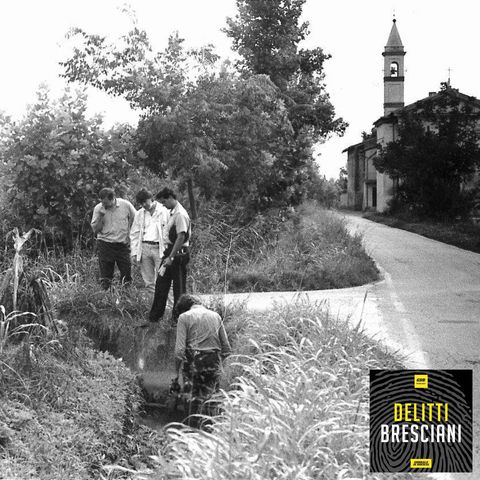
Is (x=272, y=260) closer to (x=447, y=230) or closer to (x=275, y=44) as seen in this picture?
(x=275, y=44)

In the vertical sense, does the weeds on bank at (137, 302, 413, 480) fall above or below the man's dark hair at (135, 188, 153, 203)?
below

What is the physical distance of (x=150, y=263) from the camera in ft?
34.2

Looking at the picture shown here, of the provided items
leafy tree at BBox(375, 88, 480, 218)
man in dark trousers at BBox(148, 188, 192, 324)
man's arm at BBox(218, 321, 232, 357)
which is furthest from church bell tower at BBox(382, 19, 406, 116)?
man's arm at BBox(218, 321, 232, 357)

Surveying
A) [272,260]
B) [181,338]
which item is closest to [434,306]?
[272,260]

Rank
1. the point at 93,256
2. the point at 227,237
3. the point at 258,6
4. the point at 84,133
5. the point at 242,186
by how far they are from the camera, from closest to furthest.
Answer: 1. the point at 93,256
2. the point at 84,133
3. the point at 227,237
4. the point at 242,186
5. the point at 258,6

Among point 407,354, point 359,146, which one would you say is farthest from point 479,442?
point 359,146

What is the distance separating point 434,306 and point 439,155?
68.0 ft

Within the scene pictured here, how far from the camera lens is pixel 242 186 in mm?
16500

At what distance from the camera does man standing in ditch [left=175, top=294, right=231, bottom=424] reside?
788 centimetres

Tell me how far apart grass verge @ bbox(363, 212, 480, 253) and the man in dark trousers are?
14871mm

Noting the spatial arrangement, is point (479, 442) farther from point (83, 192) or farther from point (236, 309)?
point (83, 192)

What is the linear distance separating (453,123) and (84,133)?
21.4 m

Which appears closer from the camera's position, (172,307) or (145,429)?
(145,429)

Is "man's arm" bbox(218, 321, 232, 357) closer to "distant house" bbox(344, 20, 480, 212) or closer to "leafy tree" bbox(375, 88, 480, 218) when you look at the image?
"leafy tree" bbox(375, 88, 480, 218)
